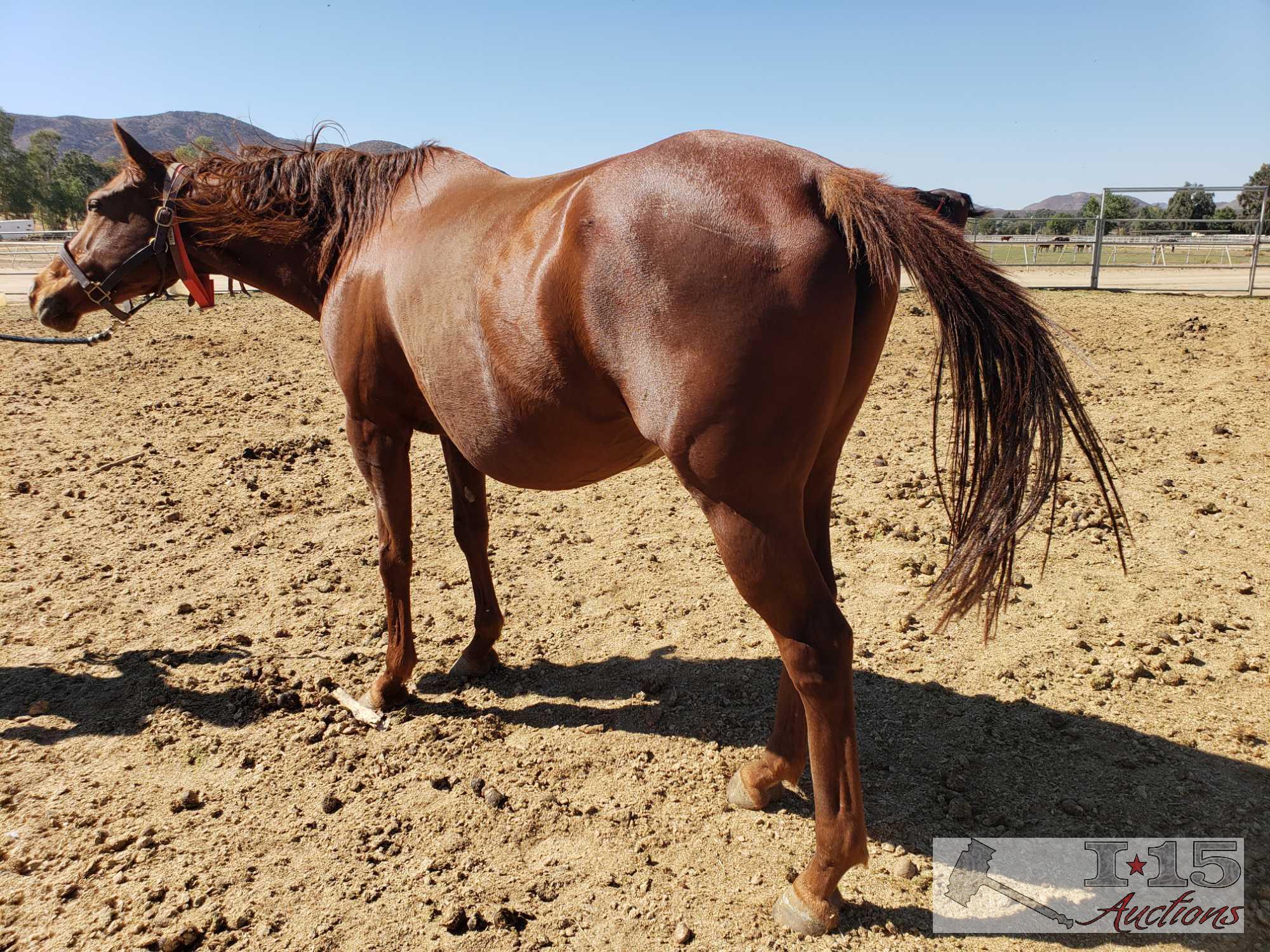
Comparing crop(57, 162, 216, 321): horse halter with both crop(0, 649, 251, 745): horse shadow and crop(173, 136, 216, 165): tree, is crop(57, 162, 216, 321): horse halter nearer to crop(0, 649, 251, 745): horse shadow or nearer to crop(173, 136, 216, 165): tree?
crop(173, 136, 216, 165): tree

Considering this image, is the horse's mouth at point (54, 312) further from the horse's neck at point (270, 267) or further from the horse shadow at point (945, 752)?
the horse shadow at point (945, 752)

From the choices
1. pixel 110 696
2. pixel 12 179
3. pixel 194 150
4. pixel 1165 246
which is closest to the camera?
pixel 110 696

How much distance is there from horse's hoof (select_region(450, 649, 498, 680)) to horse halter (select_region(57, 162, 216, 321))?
6.93 ft

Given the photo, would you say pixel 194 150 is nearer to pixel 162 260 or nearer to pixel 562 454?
pixel 162 260

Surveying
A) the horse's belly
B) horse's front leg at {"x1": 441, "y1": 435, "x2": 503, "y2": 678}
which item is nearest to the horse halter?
horse's front leg at {"x1": 441, "y1": 435, "x2": 503, "y2": 678}

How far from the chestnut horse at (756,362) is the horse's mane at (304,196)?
0.76 m

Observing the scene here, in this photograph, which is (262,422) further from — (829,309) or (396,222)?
(829,309)

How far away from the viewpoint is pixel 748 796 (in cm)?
273

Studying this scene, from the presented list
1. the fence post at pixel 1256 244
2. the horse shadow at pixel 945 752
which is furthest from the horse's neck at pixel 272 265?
the fence post at pixel 1256 244

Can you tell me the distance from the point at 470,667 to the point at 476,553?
1.80 feet

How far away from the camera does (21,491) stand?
556 centimetres

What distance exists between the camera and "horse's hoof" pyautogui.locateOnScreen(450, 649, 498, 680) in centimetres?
361

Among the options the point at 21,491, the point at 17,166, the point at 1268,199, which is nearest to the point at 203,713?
the point at 21,491

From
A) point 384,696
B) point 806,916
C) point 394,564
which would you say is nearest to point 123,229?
point 394,564
